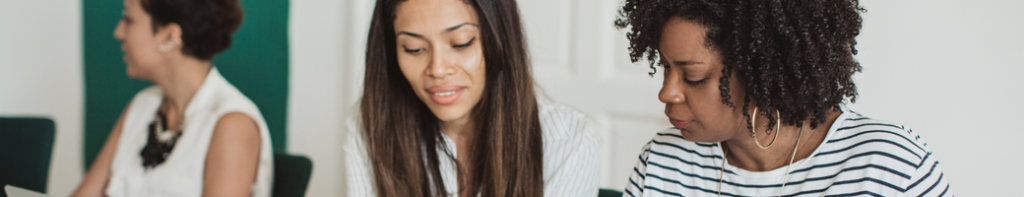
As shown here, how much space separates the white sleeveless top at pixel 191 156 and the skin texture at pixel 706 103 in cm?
90

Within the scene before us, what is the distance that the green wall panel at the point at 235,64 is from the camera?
2416mm

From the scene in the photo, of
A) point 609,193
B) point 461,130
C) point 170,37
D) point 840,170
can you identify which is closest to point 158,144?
point 170,37

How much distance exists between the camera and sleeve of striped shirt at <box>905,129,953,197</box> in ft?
2.88

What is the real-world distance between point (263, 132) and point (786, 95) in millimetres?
1060

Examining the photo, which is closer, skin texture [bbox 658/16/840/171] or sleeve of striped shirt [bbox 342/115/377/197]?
skin texture [bbox 658/16/840/171]

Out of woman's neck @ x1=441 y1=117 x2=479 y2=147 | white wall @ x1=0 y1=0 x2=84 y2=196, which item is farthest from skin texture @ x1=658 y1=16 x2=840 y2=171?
white wall @ x1=0 y1=0 x2=84 y2=196

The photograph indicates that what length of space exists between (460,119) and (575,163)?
25 centimetres

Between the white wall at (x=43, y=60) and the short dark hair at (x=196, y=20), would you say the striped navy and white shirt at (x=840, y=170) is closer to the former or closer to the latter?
the short dark hair at (x=196, y=20)

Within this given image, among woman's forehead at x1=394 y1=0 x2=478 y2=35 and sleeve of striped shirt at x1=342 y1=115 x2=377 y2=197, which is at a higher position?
woman's forehead at x1=394 y1=0 x2=478 y2=35

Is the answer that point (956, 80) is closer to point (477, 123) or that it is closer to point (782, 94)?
point (782, 94)

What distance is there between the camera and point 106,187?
163 centimetres

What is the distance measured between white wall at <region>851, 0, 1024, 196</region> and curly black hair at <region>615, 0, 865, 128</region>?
2.55ft

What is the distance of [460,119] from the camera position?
1.41m

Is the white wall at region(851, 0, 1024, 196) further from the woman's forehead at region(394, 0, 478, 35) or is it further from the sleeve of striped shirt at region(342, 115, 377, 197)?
the sleeve of striped shirt at region(342, 115, 377, 197)
